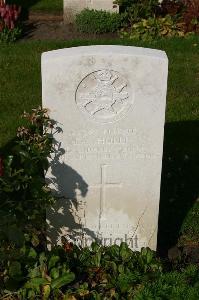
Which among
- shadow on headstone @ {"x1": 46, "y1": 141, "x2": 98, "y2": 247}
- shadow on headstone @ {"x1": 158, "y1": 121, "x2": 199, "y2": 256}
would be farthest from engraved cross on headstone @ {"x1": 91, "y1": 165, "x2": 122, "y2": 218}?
shadow on headstone @ {"x1": 158, "y1": 121, "x2": 199, "y2": 256}

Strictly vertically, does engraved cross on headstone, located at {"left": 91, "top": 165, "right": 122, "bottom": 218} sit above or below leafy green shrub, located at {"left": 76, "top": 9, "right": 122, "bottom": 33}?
below

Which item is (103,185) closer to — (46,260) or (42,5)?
(46,260)

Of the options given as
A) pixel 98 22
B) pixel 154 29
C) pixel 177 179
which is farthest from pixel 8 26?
pixel 177 179

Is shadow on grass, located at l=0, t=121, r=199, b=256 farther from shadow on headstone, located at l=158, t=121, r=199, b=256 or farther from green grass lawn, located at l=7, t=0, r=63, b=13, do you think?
green grass lawn, located at l=7, t=0, r=63, b=13

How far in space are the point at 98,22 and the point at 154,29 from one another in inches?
37.6

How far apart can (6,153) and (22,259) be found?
7.00 feet

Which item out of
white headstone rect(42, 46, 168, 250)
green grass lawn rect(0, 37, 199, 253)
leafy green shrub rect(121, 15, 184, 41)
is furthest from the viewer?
leafy green shrub rect(121, 15, 184, 41)

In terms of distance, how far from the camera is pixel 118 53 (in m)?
3.92

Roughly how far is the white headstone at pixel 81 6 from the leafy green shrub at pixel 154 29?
0.68 m

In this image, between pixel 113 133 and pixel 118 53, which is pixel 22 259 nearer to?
pixel 113 133

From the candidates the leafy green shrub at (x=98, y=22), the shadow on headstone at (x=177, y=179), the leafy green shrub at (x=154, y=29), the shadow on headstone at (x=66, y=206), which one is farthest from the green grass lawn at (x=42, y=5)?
the shadow on headstone at (x=66, y=206)

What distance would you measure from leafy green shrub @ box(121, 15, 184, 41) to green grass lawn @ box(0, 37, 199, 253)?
341 millimetres

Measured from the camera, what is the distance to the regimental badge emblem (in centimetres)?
400

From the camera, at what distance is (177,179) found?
5680 millimetres
